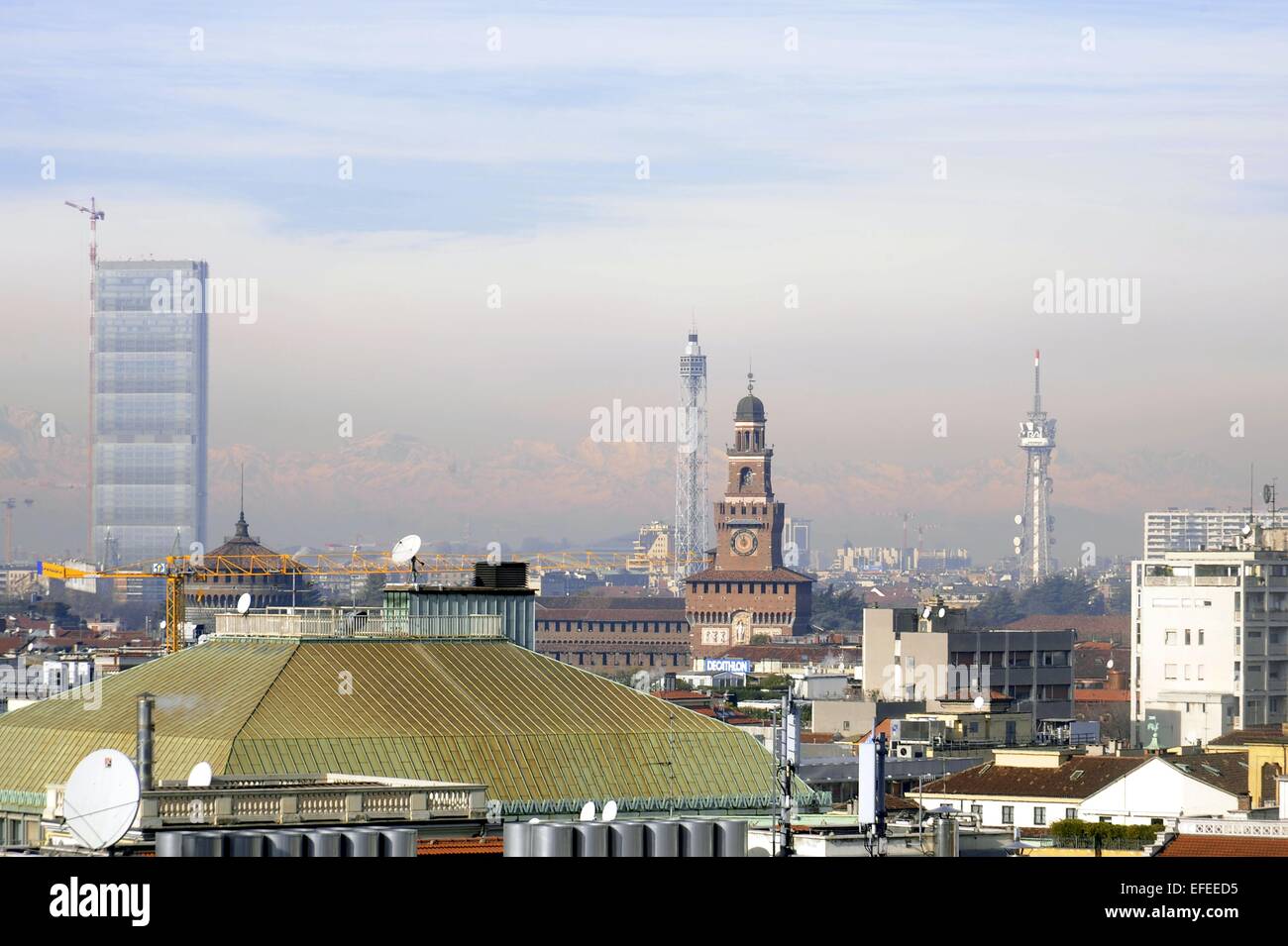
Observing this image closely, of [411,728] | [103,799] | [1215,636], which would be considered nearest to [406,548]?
[411,728]

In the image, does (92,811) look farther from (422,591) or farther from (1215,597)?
(1215,597)

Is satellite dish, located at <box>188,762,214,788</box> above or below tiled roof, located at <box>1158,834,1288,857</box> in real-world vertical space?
above

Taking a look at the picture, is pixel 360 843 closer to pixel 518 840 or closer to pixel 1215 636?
pixel 518 840

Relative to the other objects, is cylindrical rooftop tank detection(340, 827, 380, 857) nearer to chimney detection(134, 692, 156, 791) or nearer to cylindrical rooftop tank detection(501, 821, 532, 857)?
cylindrical rooftop tank detection(501, 821, 532, 857)

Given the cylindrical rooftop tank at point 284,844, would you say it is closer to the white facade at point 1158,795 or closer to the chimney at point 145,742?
the chimney at point 145,742

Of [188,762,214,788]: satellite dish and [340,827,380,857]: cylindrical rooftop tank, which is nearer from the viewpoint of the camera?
[340,827,380,857]: cylindrical rooftop tank

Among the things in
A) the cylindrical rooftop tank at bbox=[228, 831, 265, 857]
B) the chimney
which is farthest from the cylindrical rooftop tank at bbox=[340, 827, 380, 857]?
the chimney

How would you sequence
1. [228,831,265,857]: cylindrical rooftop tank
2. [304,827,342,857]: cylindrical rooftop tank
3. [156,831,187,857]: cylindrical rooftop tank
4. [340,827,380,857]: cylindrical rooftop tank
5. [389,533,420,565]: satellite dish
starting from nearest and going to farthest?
[228,831,265,857]: cylindrical rooftop tank < [304,827,342,857]: cylindrical rooftop tank < [340,827,380,857]: cylindrical rooftop tank < [156,831,187,857]: cylindrical rooftop tank < [389,533,420,565]: satellite dish
